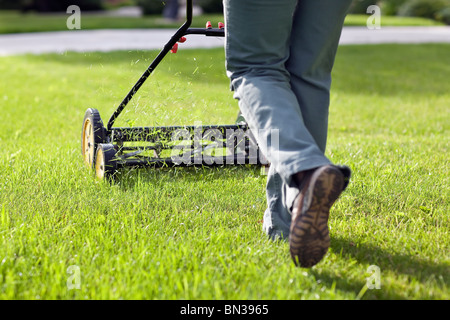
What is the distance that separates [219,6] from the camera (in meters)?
19.5

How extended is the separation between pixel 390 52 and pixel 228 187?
26.1ft

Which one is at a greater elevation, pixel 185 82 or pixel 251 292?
pixel 185 82

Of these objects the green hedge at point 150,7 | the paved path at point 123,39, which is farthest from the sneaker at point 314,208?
the green hedge at point 150,7

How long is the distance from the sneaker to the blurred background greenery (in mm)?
17359

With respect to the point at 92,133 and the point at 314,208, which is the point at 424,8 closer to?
the point at 92,133

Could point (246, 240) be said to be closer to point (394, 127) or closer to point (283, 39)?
point (283, 39)

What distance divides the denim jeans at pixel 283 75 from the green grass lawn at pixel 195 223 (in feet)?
0.85

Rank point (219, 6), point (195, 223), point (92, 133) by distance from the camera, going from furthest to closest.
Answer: point (219, 6)
point (92, 133)
point (195, 223)

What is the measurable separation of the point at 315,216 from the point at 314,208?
3cm

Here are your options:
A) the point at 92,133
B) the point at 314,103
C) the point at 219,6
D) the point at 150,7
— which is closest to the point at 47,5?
the point at 150,7

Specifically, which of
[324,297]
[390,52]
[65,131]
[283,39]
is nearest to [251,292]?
[324,297]

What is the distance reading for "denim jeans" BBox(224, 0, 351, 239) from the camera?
5.52ft

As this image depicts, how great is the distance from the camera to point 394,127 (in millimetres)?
→ 4465

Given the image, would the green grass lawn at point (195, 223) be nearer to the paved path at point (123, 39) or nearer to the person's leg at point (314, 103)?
the person's leg at point (314, 103)
